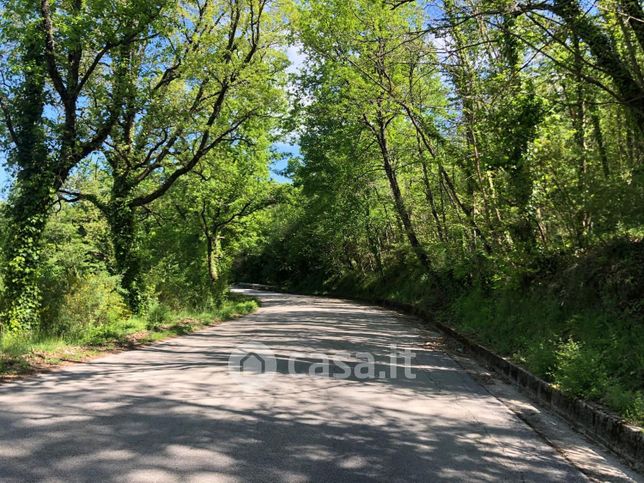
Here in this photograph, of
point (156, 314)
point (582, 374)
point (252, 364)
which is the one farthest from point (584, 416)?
point (156, 314)

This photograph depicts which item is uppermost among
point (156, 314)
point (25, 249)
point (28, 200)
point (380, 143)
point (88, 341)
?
point (380, 143)

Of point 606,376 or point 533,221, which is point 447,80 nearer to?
point 533,221

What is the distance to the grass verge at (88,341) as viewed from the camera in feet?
28.0

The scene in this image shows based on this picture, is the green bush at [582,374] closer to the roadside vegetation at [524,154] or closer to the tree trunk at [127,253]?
the roadside vegetation at [524,154]

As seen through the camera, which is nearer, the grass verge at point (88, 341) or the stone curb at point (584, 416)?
the stone curb at point (584, 416)

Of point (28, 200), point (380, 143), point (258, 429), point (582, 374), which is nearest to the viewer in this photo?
point (258, 429)

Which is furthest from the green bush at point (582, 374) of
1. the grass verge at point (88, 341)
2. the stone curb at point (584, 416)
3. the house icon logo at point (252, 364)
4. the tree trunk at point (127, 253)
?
the tree trunk at point (127, 253)

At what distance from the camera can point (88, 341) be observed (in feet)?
36.7

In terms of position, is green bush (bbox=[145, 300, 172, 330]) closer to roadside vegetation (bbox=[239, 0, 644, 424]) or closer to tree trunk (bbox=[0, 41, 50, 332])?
tree trunk (bbox=[0, 41, 50, 332])

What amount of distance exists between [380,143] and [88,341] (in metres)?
14.5

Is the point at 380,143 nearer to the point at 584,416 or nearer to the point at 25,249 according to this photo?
the point at 25,249

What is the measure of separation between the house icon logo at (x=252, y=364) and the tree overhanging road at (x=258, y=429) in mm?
129

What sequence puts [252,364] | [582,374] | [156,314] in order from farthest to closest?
[156,314]
[252,364]
[582,374]

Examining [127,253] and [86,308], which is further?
[127,253]
